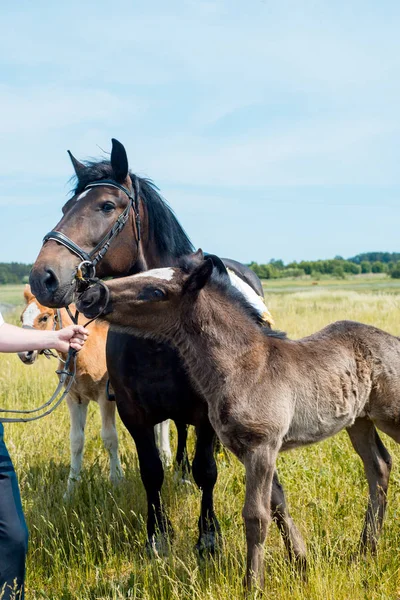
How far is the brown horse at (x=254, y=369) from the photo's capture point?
324 cm

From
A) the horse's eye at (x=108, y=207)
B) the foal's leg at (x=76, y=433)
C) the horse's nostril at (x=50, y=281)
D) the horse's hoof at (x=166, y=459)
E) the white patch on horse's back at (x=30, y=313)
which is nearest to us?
the horse's nostril at (x=50, y=281)

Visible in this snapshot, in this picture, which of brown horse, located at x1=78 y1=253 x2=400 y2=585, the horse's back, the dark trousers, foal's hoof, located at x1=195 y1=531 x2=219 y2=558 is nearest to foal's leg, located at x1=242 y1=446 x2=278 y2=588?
brown horse, located at x1=78 y1=253 x2=400 y2=585

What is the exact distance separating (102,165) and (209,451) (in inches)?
83.3

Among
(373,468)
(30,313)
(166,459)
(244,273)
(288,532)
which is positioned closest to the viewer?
(288,532)

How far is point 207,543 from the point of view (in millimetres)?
4309

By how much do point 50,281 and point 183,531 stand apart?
7.10 ft

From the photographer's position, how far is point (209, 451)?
445 centimetres

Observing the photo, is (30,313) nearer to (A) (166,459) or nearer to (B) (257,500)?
(A) (166,459)

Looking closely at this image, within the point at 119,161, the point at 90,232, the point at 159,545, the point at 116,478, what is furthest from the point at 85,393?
the point at 119,161

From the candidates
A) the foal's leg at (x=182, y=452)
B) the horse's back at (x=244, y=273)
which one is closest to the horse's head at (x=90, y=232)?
the foal's leg at (x=182, y=452)

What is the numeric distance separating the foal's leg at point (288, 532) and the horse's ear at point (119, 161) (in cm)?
223

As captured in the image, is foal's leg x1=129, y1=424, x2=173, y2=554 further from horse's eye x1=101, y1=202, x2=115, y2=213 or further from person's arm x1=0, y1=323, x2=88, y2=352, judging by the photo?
horse's eye x1=101, y1=202, x2=115, y2=213

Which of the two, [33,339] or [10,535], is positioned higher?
[33,339]

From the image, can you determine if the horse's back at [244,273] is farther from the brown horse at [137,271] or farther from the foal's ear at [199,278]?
the foal's ear at [199,278]
